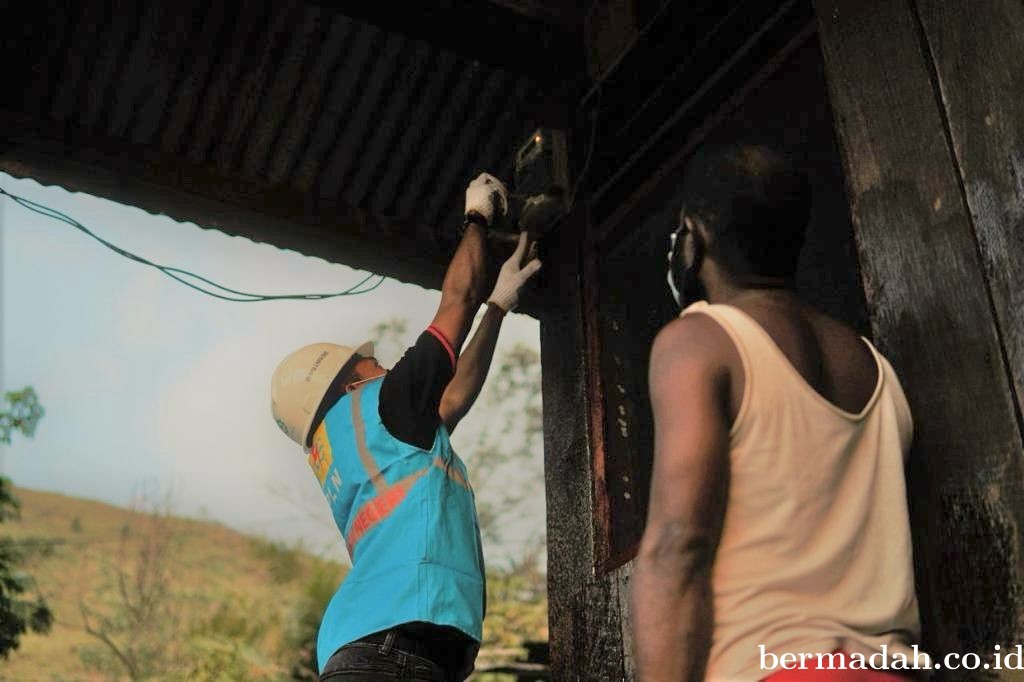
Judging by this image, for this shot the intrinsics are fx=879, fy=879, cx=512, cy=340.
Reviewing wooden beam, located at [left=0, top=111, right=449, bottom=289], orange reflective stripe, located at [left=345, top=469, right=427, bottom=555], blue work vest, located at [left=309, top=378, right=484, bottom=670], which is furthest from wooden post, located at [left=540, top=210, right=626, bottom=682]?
orange reflective stripe, located at [left=345, top=469, right=427, bottom=555]

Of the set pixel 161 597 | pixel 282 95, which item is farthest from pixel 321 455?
pixel 161 597

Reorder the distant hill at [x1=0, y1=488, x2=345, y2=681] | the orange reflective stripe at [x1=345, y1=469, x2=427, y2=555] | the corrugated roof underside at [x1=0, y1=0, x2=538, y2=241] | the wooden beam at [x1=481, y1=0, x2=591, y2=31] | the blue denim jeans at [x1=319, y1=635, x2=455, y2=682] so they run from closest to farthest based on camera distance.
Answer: the blue denim jeans at [x1=319, y1=635, x2=455, y2=682]
the orange reflective stripe at [x1=345, y1=469, x2=427, y2=555]
the corrugated roof underside at [x1=0, y1=0, x2=538, y2=241]
the wooden beam at [x1=481, y1=0, x2=591, y2=31]
the distant hill at [x1=0, y1=488, x2=345, y2=681]

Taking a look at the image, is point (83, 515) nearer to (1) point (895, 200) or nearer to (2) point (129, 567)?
(2) point (129, 567)

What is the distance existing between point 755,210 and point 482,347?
6.37 feet

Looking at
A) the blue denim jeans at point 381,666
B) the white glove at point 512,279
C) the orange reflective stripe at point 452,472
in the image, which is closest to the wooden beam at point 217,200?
the white glove at point 512,279

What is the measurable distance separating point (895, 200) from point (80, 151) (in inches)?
128

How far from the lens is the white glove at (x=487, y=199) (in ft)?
12.1

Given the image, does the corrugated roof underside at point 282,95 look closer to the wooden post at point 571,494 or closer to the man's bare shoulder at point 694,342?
the wooden post at point 571,494

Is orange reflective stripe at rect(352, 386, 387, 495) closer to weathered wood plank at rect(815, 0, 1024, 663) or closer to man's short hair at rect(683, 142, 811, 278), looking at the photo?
man's short hair at rect(683, 142, 811, 278)

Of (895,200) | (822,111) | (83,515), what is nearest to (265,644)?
(822,111)

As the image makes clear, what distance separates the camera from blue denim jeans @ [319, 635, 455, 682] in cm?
255

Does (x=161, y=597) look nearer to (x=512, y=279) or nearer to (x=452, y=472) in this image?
(x=512, y=279)

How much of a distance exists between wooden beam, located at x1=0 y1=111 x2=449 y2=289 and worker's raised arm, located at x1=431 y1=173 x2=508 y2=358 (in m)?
0.61

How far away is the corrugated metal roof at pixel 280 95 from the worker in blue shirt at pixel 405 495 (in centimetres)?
93
